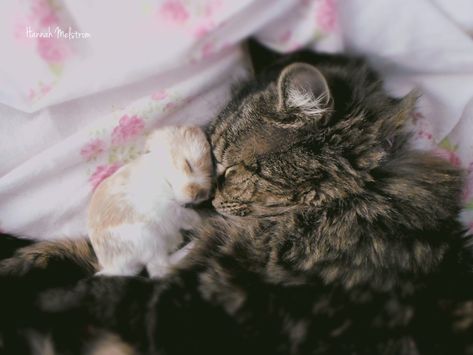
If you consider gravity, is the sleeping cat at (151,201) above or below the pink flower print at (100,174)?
below

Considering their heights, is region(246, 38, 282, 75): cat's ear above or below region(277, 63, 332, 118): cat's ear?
above

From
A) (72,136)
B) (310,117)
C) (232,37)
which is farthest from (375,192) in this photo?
(72,136)

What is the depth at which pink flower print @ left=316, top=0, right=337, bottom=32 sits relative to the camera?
4.32 ft

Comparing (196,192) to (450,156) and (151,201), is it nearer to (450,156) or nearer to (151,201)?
(151,201)

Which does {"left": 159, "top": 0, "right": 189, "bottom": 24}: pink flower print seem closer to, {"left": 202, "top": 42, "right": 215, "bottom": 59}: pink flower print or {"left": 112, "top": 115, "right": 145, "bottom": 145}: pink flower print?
{"left": 202, "top": 42, "right": 215, "bottom": 59}: pink flower print

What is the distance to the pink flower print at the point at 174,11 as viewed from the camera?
4.29 ft

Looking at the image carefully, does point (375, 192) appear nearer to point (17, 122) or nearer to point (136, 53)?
point (136, 53)

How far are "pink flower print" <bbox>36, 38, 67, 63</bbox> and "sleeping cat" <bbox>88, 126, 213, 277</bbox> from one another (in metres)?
0.35

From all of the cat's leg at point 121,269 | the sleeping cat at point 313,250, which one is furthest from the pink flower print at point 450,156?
the cat's leg at point 121,269

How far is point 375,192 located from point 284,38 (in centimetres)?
53

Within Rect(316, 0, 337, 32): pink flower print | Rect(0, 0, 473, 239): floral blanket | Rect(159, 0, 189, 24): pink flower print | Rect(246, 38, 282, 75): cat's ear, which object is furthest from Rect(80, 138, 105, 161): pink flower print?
Rect(316, 0, 337, 32): pink flower print

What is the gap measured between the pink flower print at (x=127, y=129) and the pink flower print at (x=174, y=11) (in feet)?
1.05

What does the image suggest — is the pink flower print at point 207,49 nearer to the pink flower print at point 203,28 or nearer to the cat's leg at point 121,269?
the pink flower print at point 203,28

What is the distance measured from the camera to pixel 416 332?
1165 mm
